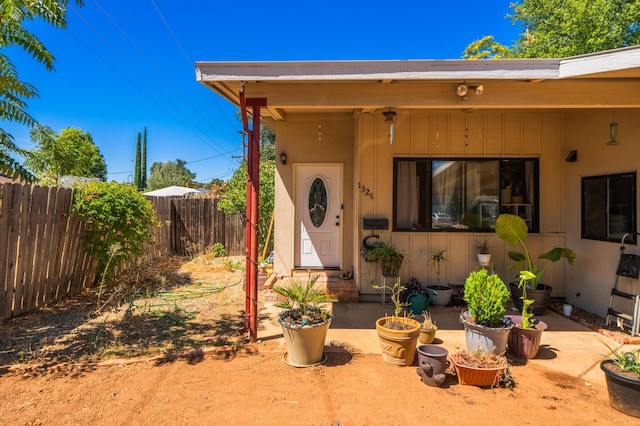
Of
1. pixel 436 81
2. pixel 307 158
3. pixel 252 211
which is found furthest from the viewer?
pixel 307 158

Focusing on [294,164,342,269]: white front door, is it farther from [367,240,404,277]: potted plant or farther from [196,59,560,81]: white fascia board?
[196,59,560,81]: white fascia board

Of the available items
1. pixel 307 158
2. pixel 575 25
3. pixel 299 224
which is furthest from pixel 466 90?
pixel 575 25

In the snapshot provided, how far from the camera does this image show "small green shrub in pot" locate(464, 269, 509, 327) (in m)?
3.38

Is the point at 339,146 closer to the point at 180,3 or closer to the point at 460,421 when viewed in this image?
the point at 460,421

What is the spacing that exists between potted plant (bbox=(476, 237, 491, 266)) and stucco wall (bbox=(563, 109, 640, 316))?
1.26 m

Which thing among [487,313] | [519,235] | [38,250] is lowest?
[487,313]

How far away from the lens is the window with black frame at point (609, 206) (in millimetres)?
4355

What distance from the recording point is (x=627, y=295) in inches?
165

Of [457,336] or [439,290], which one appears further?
[439,290]

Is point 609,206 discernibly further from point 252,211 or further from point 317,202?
point 252,211

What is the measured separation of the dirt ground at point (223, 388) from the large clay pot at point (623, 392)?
2.6 inches

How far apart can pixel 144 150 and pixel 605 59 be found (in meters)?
37.7

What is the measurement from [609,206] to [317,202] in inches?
168

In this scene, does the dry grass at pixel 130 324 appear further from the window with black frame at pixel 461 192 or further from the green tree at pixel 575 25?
the green tree at pixel 575 25
